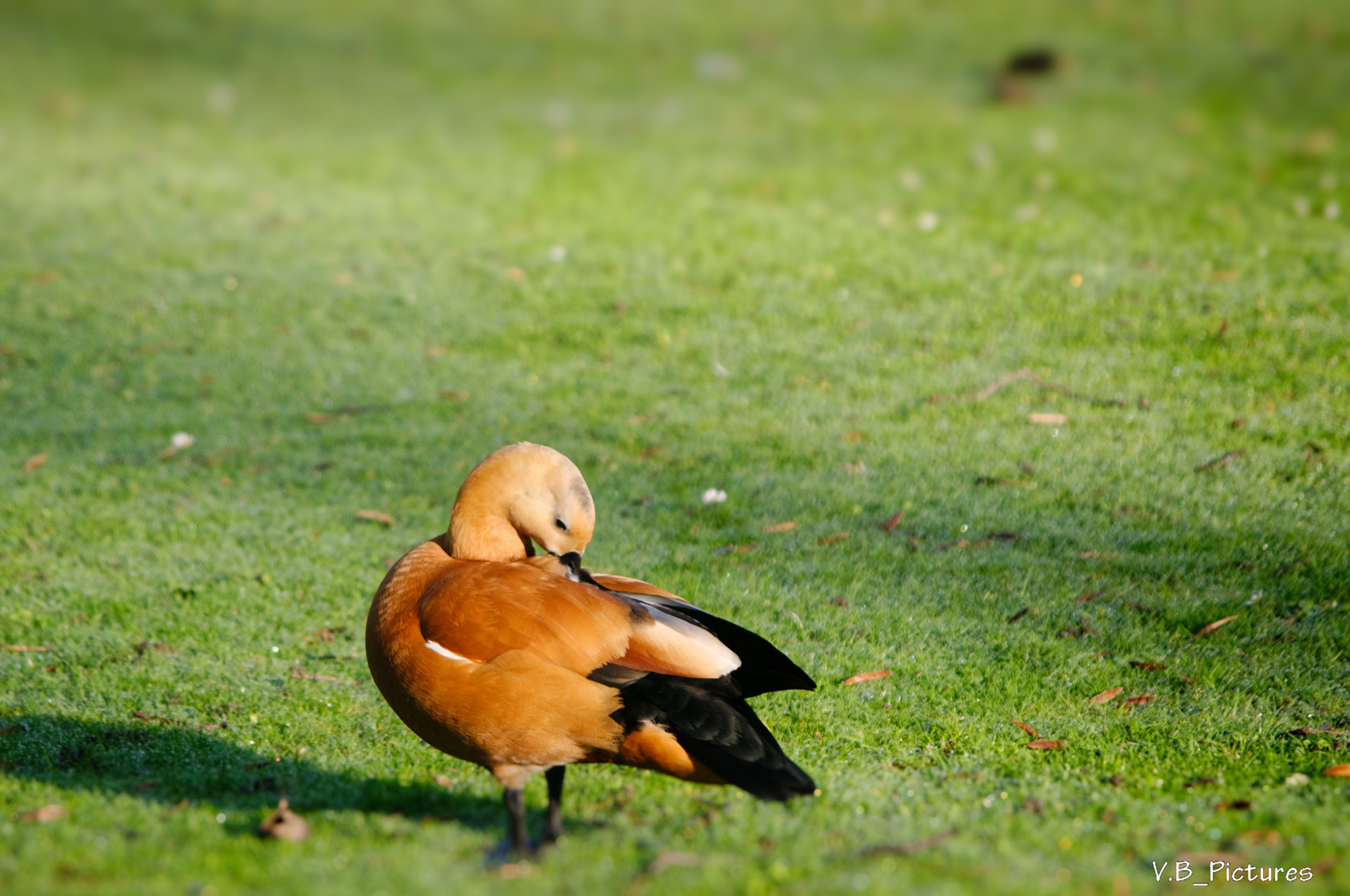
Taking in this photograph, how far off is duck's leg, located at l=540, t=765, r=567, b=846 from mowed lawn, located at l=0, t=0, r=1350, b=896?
0.14 metres

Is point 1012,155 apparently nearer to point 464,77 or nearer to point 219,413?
point 464,77

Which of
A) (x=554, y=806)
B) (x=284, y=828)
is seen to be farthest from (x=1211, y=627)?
(x=284, y=828)

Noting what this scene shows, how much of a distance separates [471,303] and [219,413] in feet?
7.56

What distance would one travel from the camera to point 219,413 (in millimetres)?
7680

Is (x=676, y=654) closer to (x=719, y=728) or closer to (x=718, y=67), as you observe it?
(x=719, y=728)

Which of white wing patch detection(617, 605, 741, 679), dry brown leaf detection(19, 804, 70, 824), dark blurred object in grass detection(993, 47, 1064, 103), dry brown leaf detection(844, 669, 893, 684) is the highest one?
dark blurred object in grass detection(993, 47, 1064, 103)

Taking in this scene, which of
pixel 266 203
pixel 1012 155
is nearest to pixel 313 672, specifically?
pixel 266 203

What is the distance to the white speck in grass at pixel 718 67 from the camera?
48.1ft

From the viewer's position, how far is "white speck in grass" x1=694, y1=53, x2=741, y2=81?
48.1 feet

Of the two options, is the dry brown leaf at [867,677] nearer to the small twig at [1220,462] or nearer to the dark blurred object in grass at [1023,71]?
the small twig at [1220,462]

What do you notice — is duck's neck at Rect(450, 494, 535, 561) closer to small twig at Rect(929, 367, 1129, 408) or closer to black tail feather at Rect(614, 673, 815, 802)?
black tail feather at Rect(614, 673, 815, 802)

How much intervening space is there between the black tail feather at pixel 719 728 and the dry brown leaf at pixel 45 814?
5.84ft

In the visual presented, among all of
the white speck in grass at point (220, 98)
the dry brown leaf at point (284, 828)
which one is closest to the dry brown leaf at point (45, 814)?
the dry brown leaf at point (284, 828)

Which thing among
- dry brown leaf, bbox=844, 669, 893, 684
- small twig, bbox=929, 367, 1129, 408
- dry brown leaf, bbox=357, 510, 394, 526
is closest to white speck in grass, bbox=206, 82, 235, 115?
dry brown leaf, bbox=357, 510, 394, 526
